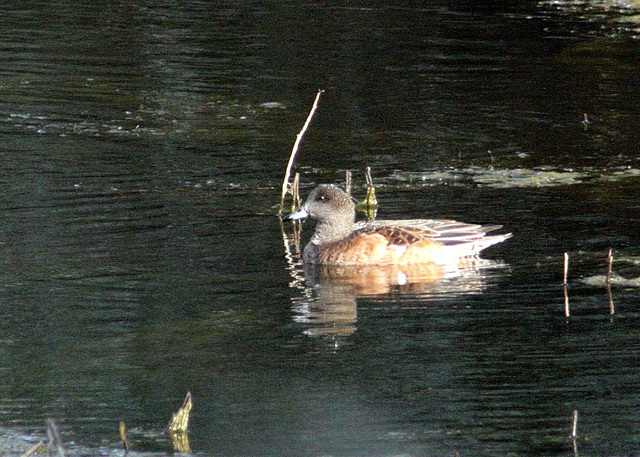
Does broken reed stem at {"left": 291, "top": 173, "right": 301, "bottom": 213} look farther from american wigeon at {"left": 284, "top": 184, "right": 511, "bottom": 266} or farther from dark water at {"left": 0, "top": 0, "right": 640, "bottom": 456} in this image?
american wigeon at {"left": 284, "top": 184, "right": 511, "bottom": 266}

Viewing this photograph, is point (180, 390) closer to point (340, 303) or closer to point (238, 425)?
point (238, 425)

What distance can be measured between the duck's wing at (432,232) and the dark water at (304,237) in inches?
13.6

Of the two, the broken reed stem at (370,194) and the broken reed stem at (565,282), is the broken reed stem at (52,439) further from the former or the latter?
the broken reed stem at (370,194)

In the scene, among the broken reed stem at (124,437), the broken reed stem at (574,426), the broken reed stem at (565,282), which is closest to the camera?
the broken reed stem at (124,437)

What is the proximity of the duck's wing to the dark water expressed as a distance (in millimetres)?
345

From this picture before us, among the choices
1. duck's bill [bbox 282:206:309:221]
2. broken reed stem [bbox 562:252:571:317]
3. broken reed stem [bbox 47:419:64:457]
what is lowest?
broken reed stem [bbox 562:252:571:317]

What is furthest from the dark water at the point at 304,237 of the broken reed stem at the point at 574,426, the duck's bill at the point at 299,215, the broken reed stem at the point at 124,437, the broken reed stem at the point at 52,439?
the broken reed stem at the point at 52,439

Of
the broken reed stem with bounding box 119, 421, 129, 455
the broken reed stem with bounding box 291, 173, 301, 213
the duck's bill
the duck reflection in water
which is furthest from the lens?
the broken reed stem with bounding box 291, 173, 301, 213

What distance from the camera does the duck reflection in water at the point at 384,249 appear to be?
10.6 meters

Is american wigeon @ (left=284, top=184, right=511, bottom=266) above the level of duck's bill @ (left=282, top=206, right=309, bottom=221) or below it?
below

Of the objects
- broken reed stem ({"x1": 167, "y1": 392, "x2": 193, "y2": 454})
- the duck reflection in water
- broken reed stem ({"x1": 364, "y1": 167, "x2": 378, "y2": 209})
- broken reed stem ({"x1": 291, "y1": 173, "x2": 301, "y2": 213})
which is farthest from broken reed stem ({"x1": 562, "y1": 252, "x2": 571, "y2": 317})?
broken reed stem ({"x1": 167, "y1": 392, "x2": 193, "y2": 454})

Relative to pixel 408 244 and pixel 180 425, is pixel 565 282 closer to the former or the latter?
pixel 408 244

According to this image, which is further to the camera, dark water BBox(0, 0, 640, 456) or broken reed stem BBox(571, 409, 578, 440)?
dark water BBox(0, 0, 640, 456)

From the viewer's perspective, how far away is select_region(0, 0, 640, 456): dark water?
712 centimetres
